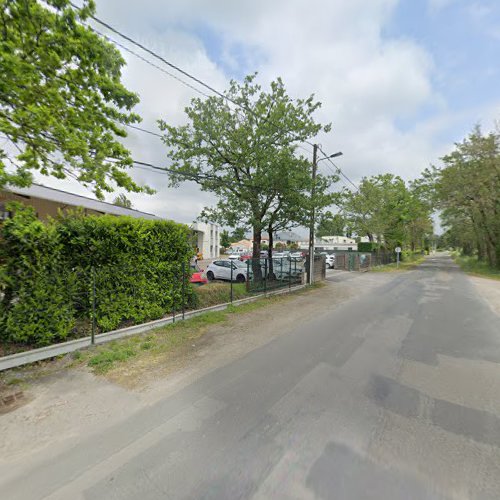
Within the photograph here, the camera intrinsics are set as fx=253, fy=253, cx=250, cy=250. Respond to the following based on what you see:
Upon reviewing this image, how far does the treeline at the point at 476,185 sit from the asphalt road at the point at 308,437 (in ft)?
74.8

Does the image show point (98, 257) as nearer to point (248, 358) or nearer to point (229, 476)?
point (248, 358)

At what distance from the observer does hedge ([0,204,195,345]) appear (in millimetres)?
4309

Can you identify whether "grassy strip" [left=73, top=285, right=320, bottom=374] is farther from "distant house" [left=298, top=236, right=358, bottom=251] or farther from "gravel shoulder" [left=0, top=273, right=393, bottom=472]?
"distant house" [left=298, top=236, right=358, bottom=251]

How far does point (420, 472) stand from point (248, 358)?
282cm

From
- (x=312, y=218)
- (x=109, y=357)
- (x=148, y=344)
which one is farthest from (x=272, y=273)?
(x=109, y=357)

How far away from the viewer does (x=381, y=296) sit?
1089cm

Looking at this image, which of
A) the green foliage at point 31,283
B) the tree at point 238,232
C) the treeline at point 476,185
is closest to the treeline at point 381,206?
the treeline at point 476,185

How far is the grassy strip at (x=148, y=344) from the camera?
4.35 metres

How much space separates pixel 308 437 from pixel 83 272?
4.98 m

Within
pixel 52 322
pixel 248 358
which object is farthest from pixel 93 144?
pixel 248 358

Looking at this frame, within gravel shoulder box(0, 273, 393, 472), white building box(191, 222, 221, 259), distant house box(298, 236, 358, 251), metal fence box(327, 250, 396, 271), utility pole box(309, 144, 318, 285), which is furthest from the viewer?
distant house box(298, 236, 358, 251)

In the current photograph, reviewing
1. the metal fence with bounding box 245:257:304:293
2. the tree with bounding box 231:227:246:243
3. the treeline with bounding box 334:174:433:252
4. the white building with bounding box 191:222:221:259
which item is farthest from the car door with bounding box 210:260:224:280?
the white building with bounding box 191:222:221:259

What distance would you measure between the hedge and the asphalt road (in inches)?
115

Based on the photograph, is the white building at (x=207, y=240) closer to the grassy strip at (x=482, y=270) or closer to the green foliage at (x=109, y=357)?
the grassy strip at (x=482, y=270)
